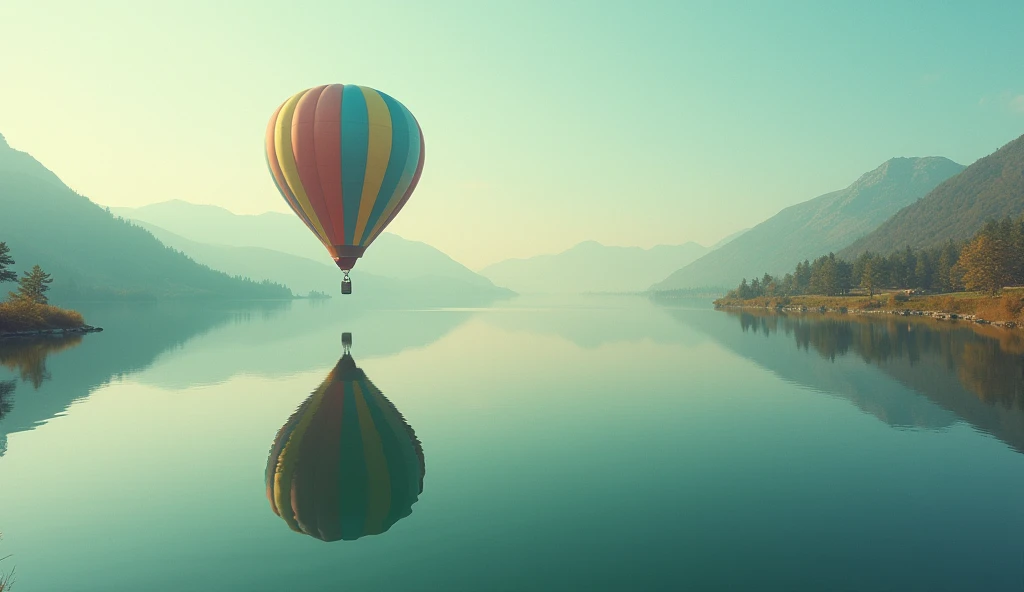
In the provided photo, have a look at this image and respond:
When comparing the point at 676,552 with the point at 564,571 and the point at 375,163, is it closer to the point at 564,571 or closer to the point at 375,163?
the point at 564,571

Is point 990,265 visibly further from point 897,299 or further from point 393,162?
point 393,162

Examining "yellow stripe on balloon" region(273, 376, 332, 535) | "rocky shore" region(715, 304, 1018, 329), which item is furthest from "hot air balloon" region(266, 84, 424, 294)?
"rocky shore" region(715, 304, 1018, 329)

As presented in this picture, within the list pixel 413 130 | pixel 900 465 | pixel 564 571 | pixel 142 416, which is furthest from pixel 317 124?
pixel 900 465

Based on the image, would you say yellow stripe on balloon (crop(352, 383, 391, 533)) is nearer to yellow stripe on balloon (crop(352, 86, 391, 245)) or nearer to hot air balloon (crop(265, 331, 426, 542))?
hot air balloon (crop(265, 331, 426, 542))

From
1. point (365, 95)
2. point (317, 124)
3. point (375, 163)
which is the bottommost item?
point (375, 163)

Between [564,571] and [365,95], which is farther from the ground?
[365,95]

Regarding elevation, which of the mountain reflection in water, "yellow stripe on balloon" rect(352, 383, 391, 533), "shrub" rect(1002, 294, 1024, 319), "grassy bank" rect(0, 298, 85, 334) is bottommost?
the mountain reflection in water
